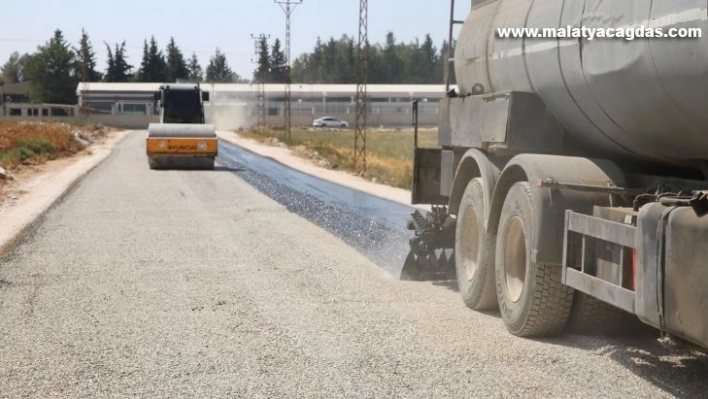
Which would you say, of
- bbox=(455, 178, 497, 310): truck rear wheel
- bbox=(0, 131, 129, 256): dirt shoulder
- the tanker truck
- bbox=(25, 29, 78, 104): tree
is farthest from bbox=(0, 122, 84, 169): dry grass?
bbox=(25, 29, 78, 104): tree

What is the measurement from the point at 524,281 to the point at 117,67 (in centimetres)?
14892

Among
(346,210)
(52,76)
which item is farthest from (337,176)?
(52,76)

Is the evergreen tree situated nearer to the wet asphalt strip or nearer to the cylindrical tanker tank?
the wet asphalt strip

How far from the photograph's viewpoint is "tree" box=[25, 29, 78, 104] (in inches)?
5143

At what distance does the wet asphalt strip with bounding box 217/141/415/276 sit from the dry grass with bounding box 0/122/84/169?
322 inches

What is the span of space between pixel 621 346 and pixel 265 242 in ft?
22.9

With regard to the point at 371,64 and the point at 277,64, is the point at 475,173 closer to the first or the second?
the point at 371,64

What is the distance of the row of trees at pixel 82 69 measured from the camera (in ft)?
429

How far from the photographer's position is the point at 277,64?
190 meters

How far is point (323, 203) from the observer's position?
19.8 m

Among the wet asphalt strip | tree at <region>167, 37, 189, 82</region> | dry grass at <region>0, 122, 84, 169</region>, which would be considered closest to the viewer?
the wet asphalt strip

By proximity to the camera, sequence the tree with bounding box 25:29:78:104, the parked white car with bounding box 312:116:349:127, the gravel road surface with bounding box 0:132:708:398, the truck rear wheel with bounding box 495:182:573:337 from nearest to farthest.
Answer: the gravel road surface with bounding box 0:132:708:398
the truck rear wheel with bounding box 495:182:573:337
the parked white car with bounding box 312:116:349:127
the tree with bounding box 25:29:78:104

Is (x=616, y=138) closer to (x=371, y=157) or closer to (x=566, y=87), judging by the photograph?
(x=566, y=87)

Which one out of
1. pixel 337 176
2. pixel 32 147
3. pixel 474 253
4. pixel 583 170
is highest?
pixel 583 170
